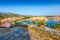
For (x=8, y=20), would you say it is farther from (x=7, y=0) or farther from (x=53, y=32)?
(x=53, y=32)

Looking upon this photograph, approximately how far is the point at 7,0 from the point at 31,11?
53cm

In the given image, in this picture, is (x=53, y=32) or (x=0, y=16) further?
(x=0, y=16)

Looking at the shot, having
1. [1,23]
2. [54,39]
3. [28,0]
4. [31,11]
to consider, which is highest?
[28,0]

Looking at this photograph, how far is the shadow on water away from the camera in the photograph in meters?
2.37

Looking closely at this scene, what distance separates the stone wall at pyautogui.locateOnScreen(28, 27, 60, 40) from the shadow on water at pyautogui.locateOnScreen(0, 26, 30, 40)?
80mm

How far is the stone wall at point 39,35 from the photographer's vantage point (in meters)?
2.34

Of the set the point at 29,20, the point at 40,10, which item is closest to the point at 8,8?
the point at 29,20

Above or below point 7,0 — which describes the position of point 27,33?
below

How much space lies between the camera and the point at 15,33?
97.1 inches

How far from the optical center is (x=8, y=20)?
2.53 m

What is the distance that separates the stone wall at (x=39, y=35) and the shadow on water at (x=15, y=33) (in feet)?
0.26

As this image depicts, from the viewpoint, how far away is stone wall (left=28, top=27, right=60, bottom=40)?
234 cm

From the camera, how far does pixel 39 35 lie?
238 centimetres

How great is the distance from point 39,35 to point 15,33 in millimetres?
472
